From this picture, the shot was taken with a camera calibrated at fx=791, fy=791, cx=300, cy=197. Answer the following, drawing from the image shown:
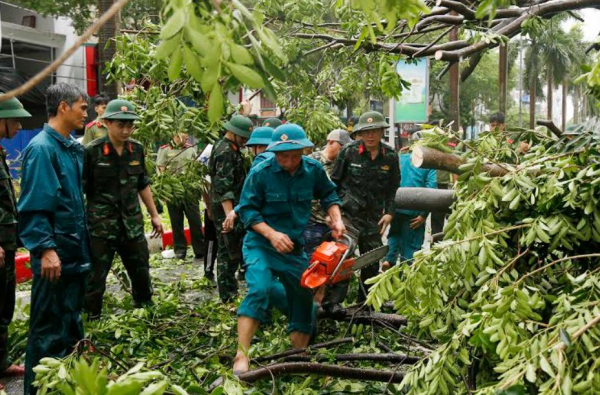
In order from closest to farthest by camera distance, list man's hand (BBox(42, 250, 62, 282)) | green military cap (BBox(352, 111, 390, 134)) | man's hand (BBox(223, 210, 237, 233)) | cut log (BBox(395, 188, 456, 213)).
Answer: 1. man's hand (BBox(42, 250, 62, 282))
2. cut log (BBox(395, 188, 456, 213))
3. man's hand (BBox(223, 210, 237, 233))
4. green military cap (BBox(352, 111, 390, 134))

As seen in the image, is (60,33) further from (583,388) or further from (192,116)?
(583,388)

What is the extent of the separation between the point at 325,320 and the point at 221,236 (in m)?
2.00

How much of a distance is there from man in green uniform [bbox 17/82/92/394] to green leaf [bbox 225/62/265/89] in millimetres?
3321

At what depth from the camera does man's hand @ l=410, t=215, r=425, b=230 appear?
29.8 feet

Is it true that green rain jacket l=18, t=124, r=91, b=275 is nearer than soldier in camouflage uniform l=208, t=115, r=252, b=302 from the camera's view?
Yes

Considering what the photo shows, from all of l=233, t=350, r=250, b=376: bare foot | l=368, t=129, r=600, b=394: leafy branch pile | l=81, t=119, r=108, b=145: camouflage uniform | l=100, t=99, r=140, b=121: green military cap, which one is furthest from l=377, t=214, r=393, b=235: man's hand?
l=81, t=119, r=108, b=145: camouflage uniform

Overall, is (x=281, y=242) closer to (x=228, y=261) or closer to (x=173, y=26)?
(x=228, y=261)

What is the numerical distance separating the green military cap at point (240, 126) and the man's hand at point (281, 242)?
278 centimetres

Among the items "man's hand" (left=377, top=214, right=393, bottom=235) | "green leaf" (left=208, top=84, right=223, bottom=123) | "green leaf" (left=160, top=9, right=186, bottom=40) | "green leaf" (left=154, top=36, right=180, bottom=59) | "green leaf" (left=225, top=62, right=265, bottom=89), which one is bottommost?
"man's hand" (left=377, top=214, right=393, bottom=235)

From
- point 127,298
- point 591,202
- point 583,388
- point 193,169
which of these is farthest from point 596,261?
point 193,169

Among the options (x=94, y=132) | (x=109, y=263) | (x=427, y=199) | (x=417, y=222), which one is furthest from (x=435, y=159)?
(x=94, y=132)

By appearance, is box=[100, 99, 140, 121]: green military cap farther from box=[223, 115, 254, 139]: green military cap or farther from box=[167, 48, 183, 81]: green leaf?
box=[167, 48, 183, 81]: green leaf

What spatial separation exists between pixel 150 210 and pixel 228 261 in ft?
4.68

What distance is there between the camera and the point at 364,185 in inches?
319
